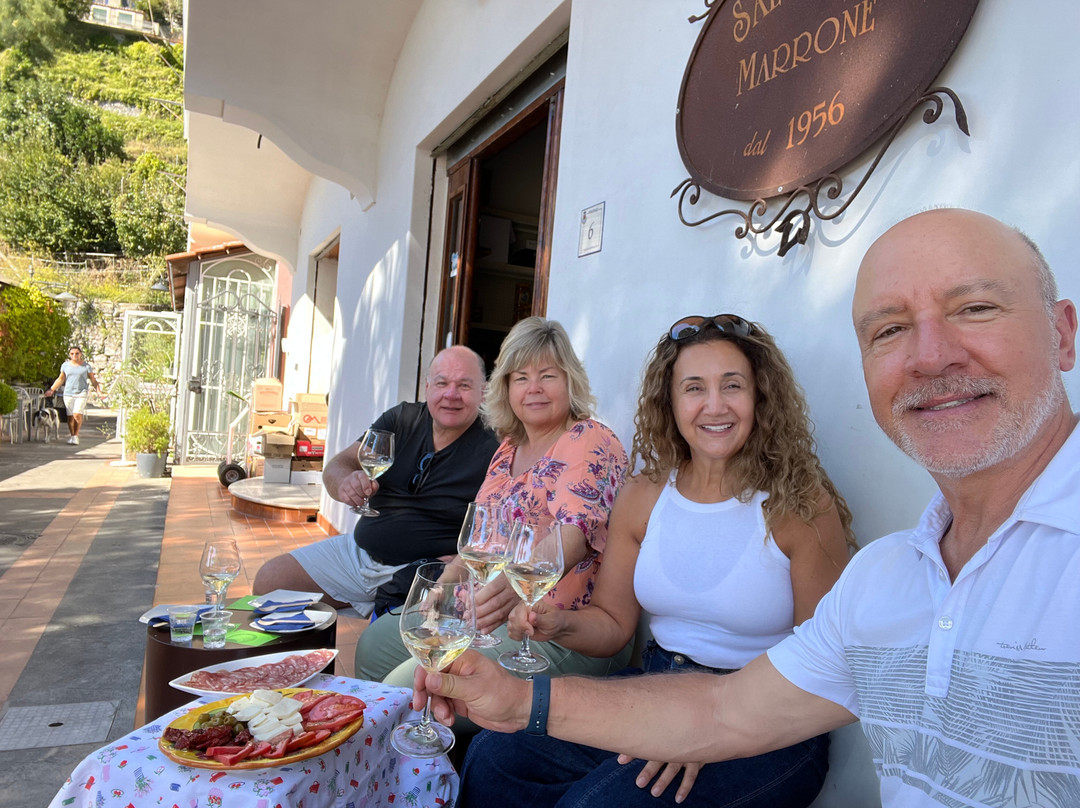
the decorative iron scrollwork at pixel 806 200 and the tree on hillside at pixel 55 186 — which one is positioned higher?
the tree on hillside at pixel 55 186

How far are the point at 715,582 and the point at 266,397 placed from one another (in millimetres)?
8614

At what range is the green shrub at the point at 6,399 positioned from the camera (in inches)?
495

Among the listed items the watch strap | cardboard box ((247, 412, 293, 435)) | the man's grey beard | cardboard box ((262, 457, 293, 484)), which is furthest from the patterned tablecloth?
cardboard box ((247, 412, 293, 435))

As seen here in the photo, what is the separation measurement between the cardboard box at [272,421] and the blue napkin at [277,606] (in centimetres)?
671

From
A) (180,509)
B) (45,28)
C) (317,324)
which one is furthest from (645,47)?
(45,28)

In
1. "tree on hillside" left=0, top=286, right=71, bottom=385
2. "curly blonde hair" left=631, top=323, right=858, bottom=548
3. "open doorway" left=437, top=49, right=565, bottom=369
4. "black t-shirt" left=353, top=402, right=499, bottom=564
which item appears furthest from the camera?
"tree on hillside" left=0, top=286, right=71, bottom=385

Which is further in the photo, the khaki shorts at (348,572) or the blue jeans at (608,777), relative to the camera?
the khaki shorts at (348,572)

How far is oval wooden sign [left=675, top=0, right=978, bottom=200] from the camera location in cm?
151

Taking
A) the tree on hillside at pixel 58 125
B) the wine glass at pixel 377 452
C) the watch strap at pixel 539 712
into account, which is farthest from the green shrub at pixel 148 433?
the tree on hillside at pixel 58 125

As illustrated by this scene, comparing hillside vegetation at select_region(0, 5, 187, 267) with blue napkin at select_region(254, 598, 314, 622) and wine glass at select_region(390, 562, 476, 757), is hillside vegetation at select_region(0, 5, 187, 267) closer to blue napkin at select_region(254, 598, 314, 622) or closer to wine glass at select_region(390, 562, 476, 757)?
blue napkin at select_region(254, 598, 314, 622)

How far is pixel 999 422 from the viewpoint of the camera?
983 millimetres

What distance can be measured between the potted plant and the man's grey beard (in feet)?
35.0

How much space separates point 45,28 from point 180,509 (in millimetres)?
37405

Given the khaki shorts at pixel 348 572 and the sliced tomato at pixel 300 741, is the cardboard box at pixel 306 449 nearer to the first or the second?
the khaki shorts at pixel 348 572
